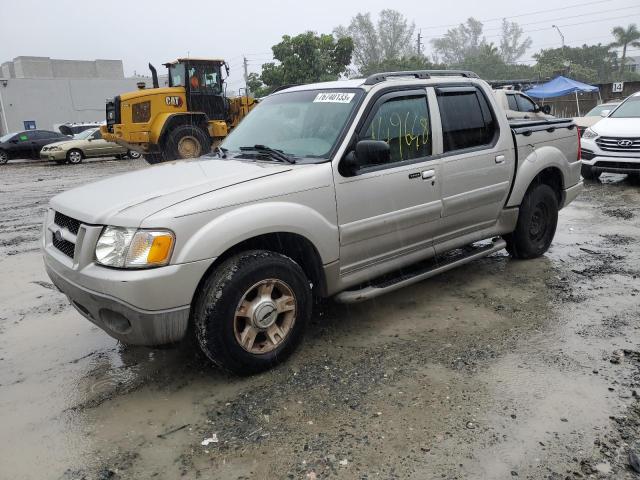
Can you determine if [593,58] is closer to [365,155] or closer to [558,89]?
[558,89]

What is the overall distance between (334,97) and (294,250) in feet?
4.18

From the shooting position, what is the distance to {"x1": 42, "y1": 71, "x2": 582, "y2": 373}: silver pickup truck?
2893mm

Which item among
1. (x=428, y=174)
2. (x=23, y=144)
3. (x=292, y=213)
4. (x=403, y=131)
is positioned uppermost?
(x=23, y=144)

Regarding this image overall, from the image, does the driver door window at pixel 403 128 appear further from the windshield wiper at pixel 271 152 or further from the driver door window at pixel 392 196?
the windshield wiper at pixel 271 152

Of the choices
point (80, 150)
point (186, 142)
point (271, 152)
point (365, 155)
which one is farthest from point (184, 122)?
point (365, 155)

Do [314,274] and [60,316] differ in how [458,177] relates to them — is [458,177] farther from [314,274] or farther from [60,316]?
[60,316]

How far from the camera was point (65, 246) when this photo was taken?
10.8 ft

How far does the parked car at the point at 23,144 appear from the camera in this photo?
20.9 m

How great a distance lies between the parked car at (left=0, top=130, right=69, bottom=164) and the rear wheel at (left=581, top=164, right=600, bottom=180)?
785 inches

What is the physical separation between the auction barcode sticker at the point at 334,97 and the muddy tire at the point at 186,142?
33.1 ft

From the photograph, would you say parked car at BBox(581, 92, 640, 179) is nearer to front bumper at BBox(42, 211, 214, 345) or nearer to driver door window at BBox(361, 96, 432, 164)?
driver door window at BBox(361, 96, 432, 164)

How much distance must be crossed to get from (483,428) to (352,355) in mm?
1079

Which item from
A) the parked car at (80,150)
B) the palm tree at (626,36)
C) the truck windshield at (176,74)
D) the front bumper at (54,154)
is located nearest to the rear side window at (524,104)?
the truck windshield at (176,74)

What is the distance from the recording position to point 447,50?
111m
